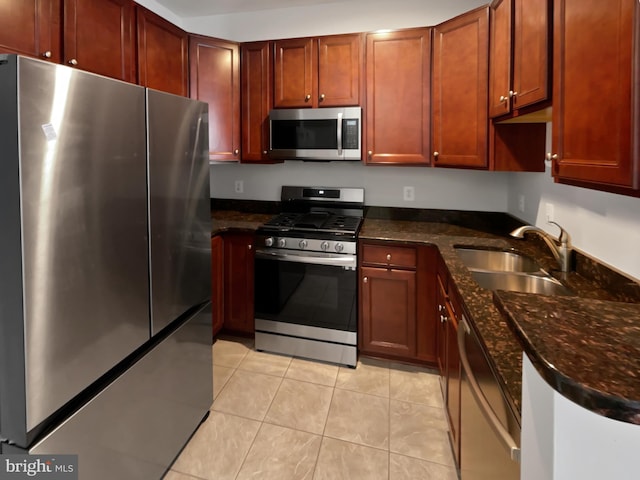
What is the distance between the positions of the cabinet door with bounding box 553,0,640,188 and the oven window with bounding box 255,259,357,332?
1483 millimetres

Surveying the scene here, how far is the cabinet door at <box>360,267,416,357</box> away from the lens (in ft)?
7.64

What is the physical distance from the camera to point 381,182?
2.89m

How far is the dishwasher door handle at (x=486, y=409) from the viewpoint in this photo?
74 centimetres

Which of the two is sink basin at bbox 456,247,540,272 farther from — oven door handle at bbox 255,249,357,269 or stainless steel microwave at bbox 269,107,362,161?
stainless steel microwave at bbox 269,107,362,161

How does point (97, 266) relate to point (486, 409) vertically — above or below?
above

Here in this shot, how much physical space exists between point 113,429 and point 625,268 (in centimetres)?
193

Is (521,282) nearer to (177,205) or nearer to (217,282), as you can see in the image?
(177,205)

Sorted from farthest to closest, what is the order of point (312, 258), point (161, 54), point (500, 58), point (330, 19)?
1. point (330, 19)
2. point (312, 258)
3. point (161, 54)
4. point (500, 58)

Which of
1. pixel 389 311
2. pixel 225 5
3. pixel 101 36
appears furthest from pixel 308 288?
pixel 225 5

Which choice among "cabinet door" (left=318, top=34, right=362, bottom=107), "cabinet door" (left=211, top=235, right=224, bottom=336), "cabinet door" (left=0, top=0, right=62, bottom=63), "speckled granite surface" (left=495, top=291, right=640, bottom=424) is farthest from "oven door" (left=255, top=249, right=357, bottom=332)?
"speckled granite surface" (left=495, top=291, right=640, bottom=424)

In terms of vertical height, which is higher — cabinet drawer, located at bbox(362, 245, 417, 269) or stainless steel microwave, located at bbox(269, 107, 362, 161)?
stainless steel microwave, located at bbox(269, 107, 362, 161)

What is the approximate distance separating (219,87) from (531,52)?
81.1 inches

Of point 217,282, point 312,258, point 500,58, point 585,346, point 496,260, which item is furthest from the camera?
point 217,282

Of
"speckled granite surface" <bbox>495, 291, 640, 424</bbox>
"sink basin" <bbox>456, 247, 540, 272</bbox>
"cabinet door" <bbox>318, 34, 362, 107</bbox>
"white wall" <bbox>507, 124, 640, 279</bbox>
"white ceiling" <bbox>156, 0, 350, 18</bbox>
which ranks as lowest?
"sink basin" <bbox>456, 247, 540, 272</bbox>
